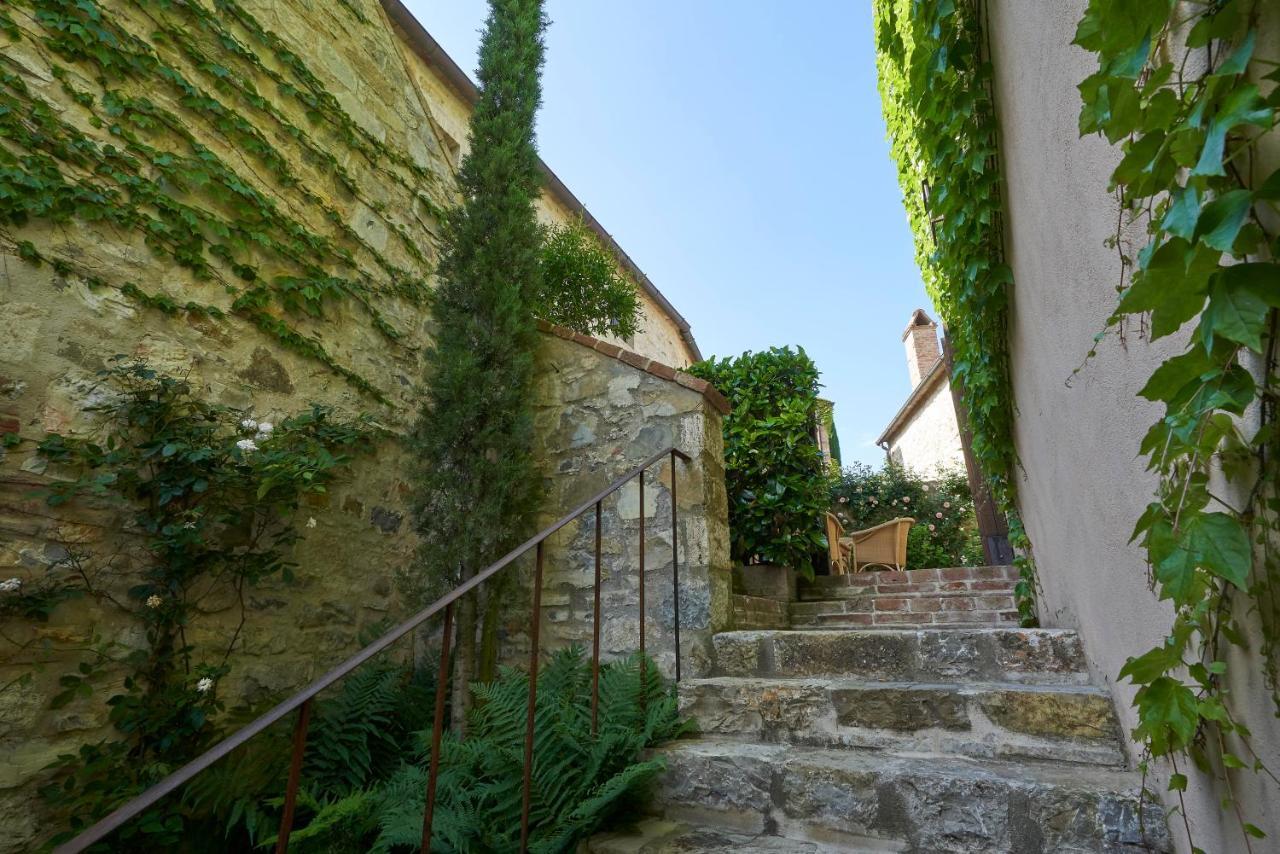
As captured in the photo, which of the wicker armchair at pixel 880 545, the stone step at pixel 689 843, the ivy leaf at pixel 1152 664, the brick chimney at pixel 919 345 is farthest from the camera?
the brick chimney at pixel 919 345

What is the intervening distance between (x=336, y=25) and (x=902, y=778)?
431cm

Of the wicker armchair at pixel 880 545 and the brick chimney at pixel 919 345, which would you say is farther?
the brick chimney at pixel 919 345

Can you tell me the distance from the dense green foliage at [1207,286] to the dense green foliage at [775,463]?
2.74 m

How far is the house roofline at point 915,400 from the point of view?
10438mm

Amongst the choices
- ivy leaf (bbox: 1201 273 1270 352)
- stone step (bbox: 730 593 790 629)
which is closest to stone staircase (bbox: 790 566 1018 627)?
stone step (bbox: 730 593 790 629)

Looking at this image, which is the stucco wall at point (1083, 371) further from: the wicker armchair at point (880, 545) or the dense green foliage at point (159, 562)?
the wicker armchair at point (880, 545)

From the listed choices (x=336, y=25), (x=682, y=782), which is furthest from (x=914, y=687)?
(x=336, y=25)

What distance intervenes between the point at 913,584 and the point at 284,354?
12.0 ft

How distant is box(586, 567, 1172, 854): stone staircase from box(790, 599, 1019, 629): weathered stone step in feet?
3.92

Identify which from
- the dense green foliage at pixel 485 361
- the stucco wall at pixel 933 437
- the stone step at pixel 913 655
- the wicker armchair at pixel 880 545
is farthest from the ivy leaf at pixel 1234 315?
the stucco wall at pixel 933 437

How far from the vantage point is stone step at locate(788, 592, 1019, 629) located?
330 cm

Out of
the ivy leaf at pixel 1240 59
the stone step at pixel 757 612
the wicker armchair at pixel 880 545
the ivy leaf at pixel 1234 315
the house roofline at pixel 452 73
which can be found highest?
the house roofline at pixel 452 73

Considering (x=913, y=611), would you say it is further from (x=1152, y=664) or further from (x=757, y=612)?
(x=1152, y=664)

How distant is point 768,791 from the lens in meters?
1.71
